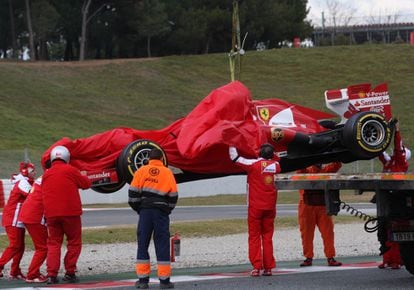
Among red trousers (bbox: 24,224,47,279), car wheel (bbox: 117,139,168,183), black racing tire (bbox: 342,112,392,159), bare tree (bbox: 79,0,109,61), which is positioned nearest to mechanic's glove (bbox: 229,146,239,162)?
car wheel (bbox: 117,139,168,183)

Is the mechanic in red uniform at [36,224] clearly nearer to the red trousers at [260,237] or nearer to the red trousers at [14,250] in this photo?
the red trousers at [14,250]

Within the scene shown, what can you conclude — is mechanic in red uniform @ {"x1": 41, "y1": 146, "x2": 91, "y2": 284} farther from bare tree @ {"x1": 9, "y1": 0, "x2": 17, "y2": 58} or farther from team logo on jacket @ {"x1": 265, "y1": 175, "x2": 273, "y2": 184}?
bare tree @ {"x1": 9, "y1": 0, "x2": 17, "y2": 58}

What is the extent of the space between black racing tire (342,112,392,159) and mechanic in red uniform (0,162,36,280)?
165 inches

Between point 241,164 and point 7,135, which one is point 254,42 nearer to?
point 7,135

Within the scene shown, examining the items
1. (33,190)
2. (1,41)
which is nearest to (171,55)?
(1,41)

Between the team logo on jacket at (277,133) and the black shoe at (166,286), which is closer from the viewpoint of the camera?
the black shoe at (166,286)

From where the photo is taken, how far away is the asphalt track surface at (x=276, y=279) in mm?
11203

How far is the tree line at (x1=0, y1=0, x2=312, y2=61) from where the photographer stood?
61.7m

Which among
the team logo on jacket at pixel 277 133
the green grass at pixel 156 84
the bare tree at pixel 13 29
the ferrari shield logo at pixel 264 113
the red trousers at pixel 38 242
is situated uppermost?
the bare tree at pixel 13 29

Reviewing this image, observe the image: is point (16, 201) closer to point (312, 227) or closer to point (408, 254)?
point (312, 227)

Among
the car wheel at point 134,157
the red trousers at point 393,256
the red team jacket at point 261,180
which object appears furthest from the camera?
the red trousers at point 393,256

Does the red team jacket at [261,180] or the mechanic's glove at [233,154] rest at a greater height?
the mechanic's glove at [233,154]

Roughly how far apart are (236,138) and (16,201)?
3.04 metres

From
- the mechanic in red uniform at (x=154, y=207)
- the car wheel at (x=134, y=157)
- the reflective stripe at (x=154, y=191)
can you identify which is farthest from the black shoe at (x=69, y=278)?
the reflective stripe at (x=154, y=191)
